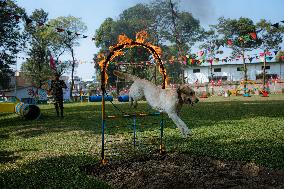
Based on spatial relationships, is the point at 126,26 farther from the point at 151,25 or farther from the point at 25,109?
the point at 25,109

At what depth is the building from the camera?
7131 cm

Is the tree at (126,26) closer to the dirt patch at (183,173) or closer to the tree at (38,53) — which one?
the tree at (38,53)

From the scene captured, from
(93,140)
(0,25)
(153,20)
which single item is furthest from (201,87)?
(93,140)

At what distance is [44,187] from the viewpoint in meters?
5.70

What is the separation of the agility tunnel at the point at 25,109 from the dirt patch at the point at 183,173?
42.5 feet

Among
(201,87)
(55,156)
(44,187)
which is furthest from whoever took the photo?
(201,87)

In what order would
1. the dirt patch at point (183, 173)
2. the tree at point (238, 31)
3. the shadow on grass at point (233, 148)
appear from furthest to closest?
1. the tree at point (238, 31)
2. the shadow on grass at point (233, 148)
3. the dirt patch at point (183, 173)

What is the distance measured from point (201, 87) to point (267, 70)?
703 inches

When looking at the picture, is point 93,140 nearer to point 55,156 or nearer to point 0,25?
point 55,156

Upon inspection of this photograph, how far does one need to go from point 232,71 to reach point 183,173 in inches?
2808

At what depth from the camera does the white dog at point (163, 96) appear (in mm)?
6434

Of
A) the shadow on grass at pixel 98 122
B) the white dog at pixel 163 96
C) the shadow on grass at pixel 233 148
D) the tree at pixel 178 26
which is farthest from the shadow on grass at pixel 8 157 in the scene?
the tree at pixel 178 26

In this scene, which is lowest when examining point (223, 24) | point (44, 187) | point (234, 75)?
point (44, 187)

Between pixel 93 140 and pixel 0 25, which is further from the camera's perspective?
pixel 0 25
